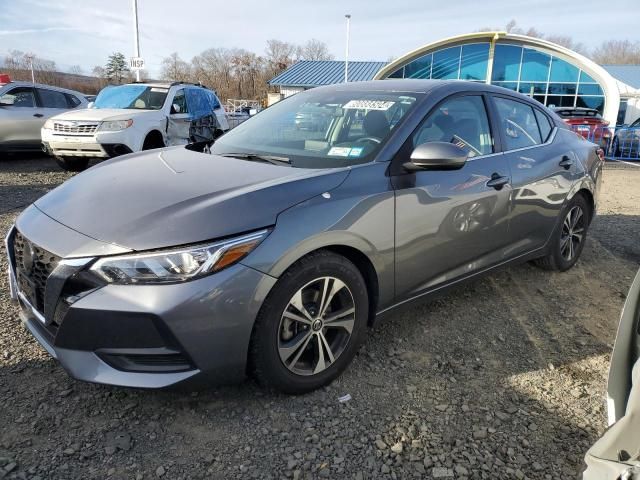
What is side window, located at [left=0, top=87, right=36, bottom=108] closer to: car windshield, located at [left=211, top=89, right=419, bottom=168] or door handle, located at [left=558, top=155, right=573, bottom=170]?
car windshield, located at [left=211, top=89, right=419, bottom=168]

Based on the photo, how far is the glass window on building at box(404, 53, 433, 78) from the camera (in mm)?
28203

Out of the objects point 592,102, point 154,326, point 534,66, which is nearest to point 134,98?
point 154,326

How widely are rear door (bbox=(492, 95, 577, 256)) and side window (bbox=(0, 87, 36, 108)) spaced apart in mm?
9444

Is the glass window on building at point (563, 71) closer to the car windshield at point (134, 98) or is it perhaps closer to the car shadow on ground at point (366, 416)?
the car windshield at point (134, 98)

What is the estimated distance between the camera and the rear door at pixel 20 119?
9.44m

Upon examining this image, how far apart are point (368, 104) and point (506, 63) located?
92.0ft

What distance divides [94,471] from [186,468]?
0.37 metres

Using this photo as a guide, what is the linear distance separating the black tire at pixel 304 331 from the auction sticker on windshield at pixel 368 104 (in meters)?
1.15

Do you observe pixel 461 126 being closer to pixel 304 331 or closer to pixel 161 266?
pixel 304 331

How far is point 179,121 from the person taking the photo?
9156mm

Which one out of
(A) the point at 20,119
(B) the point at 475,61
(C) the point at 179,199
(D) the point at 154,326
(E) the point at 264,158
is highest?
(B) the point at 475,61

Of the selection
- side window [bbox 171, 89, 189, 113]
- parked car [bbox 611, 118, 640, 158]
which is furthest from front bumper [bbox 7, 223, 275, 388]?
parked car [bbox 611, 118, 640, 158]

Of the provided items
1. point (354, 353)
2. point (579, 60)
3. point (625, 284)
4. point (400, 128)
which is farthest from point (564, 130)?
point (579, 60)

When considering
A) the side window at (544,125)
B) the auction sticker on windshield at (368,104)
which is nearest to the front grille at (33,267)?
the auction sticker on windshield at (368,104)
